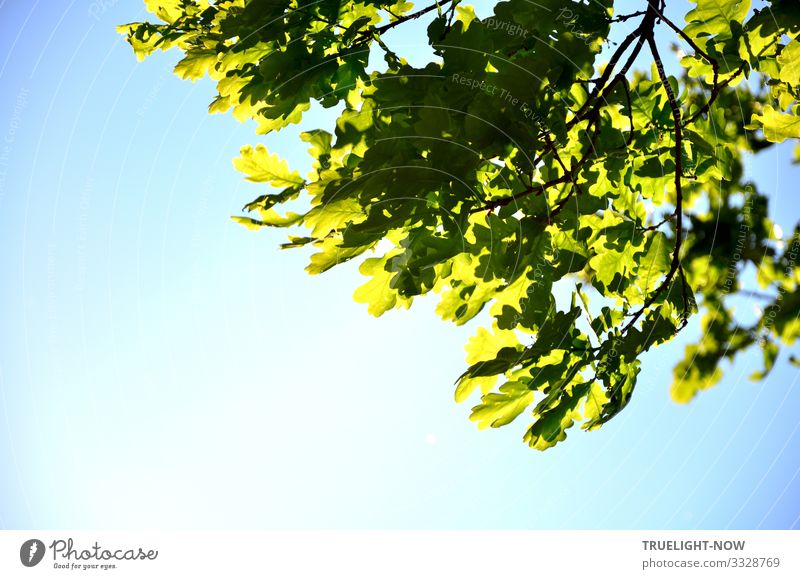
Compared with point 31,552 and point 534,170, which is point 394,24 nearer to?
point 534,170

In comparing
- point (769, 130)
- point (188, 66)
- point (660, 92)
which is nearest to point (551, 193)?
point (660, 92)

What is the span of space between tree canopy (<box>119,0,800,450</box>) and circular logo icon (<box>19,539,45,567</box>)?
2.30 metres

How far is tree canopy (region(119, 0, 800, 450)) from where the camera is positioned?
6.90 ft

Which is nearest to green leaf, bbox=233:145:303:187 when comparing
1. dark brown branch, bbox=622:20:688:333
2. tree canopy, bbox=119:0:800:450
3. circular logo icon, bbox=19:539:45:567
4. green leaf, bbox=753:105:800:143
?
tree canopy, bbox=119:0:800:450

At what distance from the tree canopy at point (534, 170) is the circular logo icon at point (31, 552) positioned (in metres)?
2.30

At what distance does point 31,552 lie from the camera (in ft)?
10.9

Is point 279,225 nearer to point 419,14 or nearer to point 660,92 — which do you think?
point 419,14

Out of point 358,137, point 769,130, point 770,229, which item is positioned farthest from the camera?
point 770,229

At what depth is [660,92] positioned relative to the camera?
9.61 ft

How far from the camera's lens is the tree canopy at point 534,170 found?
6.90 feet

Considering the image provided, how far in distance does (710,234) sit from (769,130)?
60 centimetres

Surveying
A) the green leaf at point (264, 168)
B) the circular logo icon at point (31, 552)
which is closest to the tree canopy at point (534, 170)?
the green leaf at point (264, 168)

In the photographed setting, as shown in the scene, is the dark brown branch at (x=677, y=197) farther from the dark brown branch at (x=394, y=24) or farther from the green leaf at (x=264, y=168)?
the green leaf at (x=264, y=168)

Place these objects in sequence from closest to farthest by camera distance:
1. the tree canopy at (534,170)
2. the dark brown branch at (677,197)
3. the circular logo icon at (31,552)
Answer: the tree canopy at (534,170) → the dark brown branch at (677,197) → the circular logo icon at (31,552)
